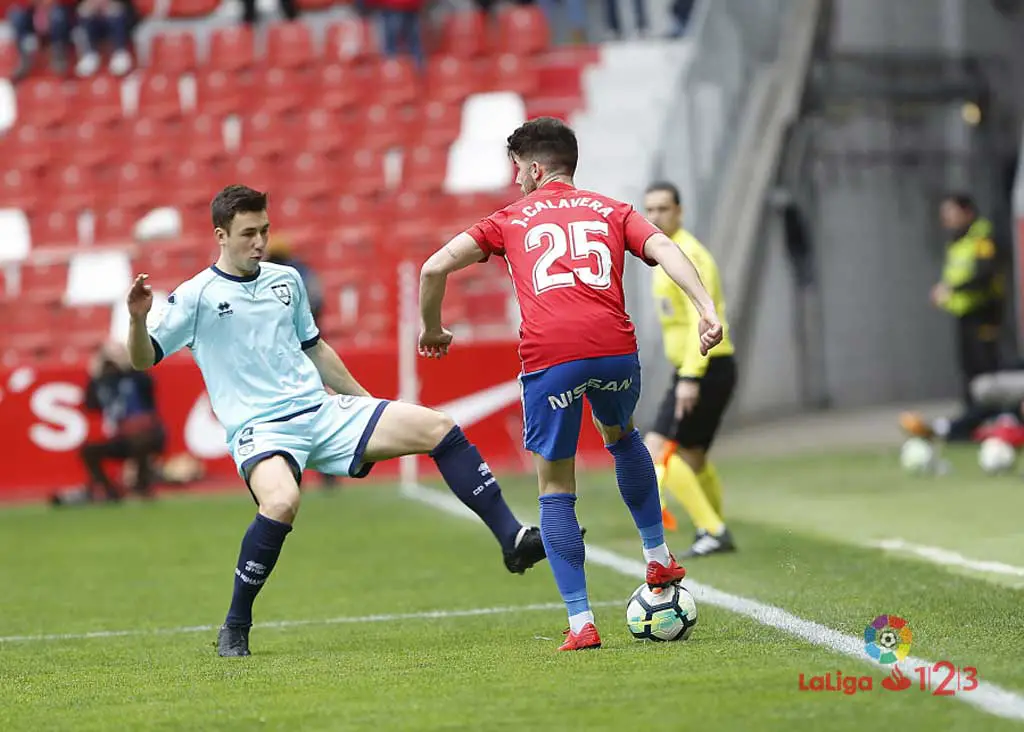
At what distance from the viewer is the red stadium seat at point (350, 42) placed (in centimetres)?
2112

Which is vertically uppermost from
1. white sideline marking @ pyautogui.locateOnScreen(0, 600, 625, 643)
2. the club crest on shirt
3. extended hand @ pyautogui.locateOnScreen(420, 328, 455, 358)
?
the club crest on shirt

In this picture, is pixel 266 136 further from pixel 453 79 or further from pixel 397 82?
pixel 453 79

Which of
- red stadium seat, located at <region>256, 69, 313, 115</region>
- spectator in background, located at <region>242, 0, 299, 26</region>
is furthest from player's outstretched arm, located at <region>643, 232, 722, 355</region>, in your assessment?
spectator in background, located at <region>242, 0, 299, 26</region>

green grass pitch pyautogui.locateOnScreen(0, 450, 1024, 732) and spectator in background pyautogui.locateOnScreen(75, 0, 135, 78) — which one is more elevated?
spectator in background pyautogui.locateOnScreen(75, 0, 135, 78)

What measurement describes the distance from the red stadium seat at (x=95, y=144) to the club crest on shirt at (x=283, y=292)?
49.1 ft

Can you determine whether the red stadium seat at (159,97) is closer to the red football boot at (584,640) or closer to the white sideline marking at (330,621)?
the white sideline marking at (330,621)

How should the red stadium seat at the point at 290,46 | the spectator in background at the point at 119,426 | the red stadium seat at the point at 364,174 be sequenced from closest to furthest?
the spectator in background at the point at 119,426 < the red stadium seat at the point at 364,174 < the red stadium seat at the point at 290,46

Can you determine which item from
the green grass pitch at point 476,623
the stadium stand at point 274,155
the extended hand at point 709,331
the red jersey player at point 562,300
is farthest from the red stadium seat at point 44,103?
the extended hand at point 709,331

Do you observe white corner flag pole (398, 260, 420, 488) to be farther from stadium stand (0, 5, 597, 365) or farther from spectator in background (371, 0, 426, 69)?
spectator in background (371, 0, 426, 69)

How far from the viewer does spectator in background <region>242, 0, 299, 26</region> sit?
2159 cm

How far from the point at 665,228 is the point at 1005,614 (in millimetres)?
3050

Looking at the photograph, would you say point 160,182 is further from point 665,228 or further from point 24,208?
point 665,228

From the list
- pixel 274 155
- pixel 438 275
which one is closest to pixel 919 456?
pixel 438 275

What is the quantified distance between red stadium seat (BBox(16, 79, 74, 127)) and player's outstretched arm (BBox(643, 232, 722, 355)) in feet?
55.8
